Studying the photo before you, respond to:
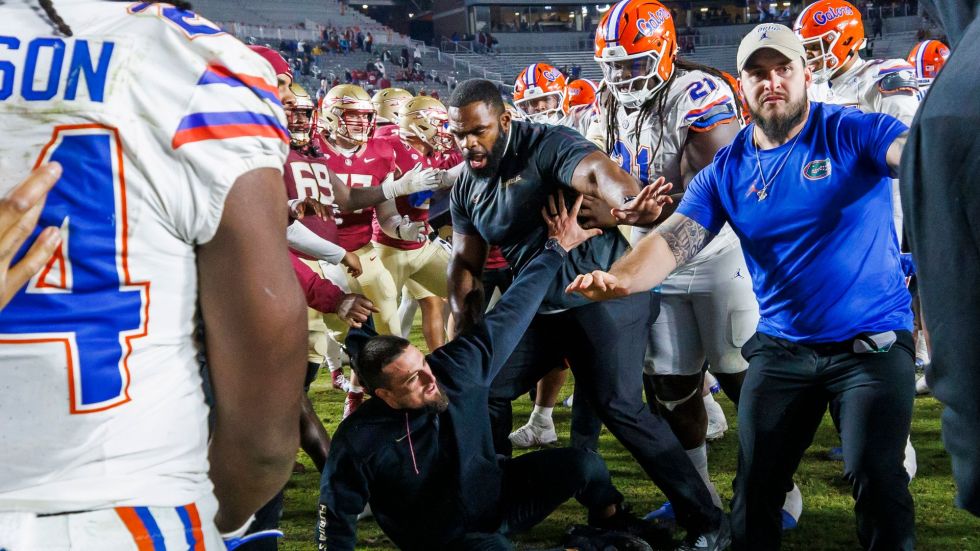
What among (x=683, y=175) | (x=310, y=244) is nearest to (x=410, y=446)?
(x=310, y=244)

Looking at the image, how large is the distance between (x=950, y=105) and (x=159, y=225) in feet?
3.31

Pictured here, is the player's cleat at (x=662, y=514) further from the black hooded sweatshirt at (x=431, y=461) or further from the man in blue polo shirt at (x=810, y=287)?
the man in blue polo shirt at (x=810, y=287)

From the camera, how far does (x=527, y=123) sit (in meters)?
4.22

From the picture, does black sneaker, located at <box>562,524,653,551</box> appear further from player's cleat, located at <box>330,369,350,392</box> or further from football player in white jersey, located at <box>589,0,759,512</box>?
player's cleat, located at <box>330,369,350,392</box>

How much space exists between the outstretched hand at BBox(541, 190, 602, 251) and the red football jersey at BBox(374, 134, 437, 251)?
321 cm

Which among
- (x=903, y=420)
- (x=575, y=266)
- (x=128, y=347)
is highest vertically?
(x=128, y=347)

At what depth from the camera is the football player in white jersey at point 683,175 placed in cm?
427

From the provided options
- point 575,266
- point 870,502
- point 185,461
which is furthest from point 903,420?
point 185,461

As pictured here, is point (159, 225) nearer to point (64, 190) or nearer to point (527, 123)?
point (64, 190)

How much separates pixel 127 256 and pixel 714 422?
479 cm

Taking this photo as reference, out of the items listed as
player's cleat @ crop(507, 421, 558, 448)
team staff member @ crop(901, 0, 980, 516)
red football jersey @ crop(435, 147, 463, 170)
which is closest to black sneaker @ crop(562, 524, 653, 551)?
player's cleat @ crop(507, 421, 558, 448)

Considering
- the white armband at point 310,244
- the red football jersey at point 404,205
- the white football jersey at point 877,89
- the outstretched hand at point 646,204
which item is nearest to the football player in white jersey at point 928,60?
the white football jersey at point 877,89

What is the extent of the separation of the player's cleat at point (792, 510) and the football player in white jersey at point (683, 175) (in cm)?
33

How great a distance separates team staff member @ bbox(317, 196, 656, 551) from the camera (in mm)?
3273
